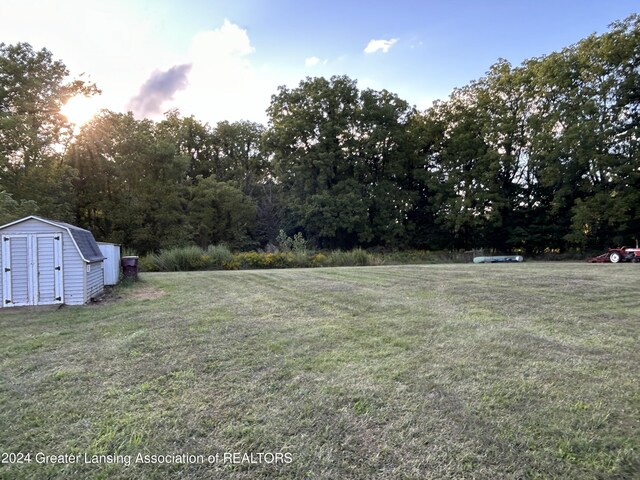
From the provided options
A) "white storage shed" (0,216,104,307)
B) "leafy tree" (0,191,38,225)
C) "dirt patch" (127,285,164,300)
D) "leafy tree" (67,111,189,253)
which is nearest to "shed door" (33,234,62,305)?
"white storage shed" (0,216,104,307)

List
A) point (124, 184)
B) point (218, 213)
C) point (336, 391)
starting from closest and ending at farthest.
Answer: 1. point (336, 391)
2. point (124, 184)
3. point (218, 213)

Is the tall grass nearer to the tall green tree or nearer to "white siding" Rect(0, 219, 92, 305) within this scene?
"white siding" Rect(0, 219, 92, 305)

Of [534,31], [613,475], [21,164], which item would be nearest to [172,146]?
[21,164]

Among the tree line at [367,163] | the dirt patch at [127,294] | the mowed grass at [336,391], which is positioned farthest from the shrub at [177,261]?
the mowed grass at [336,391]

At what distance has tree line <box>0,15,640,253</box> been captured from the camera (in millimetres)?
18234

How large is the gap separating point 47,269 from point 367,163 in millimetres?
23015

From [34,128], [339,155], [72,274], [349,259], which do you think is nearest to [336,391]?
[72,274]

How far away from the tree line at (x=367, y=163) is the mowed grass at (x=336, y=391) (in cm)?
1651

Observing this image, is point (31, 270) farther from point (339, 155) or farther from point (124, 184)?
point (339, 155)

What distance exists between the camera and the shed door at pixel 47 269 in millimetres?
6273

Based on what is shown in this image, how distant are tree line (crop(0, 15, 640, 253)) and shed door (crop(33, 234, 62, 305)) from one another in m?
12.3

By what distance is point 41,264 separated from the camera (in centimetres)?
631

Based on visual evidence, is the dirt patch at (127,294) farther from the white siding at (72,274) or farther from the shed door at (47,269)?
the shed door at (47,269)

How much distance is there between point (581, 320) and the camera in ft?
15.3
